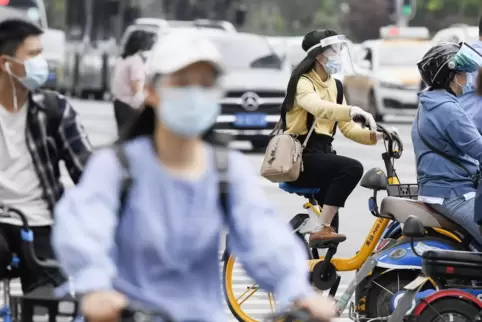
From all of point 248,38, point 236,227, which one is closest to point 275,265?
point 236,227

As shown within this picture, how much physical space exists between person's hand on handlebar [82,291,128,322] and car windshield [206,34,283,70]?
61.7 feet

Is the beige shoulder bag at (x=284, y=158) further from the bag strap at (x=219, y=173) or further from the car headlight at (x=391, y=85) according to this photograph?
the car headlight at (x=391, y=85)

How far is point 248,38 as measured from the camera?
23.4m

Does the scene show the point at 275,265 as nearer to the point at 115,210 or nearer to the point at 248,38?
the point at 115,210

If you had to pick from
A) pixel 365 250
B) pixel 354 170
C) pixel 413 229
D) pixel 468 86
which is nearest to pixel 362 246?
pixel 365 250

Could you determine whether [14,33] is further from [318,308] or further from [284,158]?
[284,158]

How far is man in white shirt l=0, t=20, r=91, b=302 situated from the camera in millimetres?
5734

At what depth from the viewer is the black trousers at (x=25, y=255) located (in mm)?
5703

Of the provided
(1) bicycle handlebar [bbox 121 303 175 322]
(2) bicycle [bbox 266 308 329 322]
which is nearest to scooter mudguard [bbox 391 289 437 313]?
(2) bicycle [bbox 266 308 329 322]

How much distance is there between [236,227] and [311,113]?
4.87m

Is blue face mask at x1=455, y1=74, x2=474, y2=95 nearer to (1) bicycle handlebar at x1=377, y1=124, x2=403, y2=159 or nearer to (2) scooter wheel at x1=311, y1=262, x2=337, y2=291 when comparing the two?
(1) bicycle handlebar at x1=377, y1=124, x2=403, y2=159

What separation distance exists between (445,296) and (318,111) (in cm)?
166

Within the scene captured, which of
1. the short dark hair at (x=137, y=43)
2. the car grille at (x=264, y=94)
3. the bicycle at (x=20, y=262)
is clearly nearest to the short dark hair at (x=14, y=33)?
the bicycle at (x=20, y=262)

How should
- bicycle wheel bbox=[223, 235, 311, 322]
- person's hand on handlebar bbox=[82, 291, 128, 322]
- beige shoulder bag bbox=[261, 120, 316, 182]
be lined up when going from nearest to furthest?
person's hand on handlebar bbox=[82, 291, 128, 322] < beige shoulder bag bbox=[261, 120, 316, 182] < bicycle wheel bbox=[223, 235, 311, 322]
